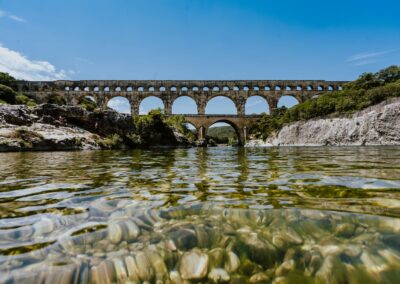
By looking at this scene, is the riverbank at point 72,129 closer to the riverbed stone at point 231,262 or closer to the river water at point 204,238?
the river water at point 204,238

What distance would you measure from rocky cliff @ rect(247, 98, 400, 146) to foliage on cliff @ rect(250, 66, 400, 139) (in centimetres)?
199

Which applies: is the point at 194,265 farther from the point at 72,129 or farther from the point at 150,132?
the point at 150,132

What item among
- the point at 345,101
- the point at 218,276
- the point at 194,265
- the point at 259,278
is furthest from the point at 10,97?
the point at 259,278

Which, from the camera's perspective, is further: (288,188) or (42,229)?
(288,188)

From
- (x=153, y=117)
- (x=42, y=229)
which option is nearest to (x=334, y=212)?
(x=42, y=229)

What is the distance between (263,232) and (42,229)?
1.54 meters

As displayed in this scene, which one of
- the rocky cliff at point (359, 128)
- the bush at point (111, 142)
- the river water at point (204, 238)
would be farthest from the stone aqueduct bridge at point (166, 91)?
the river water at point (204, 238)

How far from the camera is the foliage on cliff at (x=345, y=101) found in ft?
97.0

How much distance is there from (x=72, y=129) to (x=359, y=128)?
86.7 ft

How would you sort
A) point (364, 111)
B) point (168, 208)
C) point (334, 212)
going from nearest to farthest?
point (334, 212)
point (168, 208)
point (364, 111)

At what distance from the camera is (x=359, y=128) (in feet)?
87.7

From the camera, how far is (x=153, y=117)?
2430 centimetres

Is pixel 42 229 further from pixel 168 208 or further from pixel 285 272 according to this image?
pixel 285 272

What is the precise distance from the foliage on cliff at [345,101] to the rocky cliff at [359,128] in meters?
1.99
